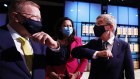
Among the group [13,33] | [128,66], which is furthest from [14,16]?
[128,66]

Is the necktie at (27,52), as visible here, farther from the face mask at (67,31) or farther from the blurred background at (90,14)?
the blurred background at (90,14)

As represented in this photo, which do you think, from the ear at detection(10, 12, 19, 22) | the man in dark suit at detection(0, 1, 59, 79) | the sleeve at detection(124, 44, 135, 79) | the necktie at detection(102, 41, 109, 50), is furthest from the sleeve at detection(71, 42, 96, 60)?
the ear at detection(10, 12, 19, 22)

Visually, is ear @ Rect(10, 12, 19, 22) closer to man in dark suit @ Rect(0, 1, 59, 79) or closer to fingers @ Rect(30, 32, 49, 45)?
man in dark suit @ Rect(0, 1, 59, 79)

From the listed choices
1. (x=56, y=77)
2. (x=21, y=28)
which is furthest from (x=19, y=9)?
(x=56, y=77)

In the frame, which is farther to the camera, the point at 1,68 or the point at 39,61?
the point at 39,61

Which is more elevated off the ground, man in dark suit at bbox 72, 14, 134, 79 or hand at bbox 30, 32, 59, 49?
hand at bbox 30, 32, 59, 49

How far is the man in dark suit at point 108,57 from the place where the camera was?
140 centimetres

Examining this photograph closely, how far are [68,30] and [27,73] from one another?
3.73ft

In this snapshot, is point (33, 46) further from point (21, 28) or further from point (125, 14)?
point (125, 14)

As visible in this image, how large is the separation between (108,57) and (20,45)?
2.73 ft

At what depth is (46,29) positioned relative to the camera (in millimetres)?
7371

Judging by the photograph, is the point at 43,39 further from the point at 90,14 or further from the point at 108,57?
the point at 90,14

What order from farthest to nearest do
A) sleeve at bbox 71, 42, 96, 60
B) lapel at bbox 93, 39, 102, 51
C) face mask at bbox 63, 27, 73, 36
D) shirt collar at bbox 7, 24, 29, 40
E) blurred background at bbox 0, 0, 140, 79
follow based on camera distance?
blurred background at bbox 0, 0, 140, 79 < face mask at bbox 63, 27, 73, 36 < lapel at bbox 93, 39, 102, 51 < sleeve at bbox 71, 42, 96, 60 < shirt collar at bbox 7, 24, 29, 40

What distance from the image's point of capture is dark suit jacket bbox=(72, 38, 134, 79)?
1404mm
